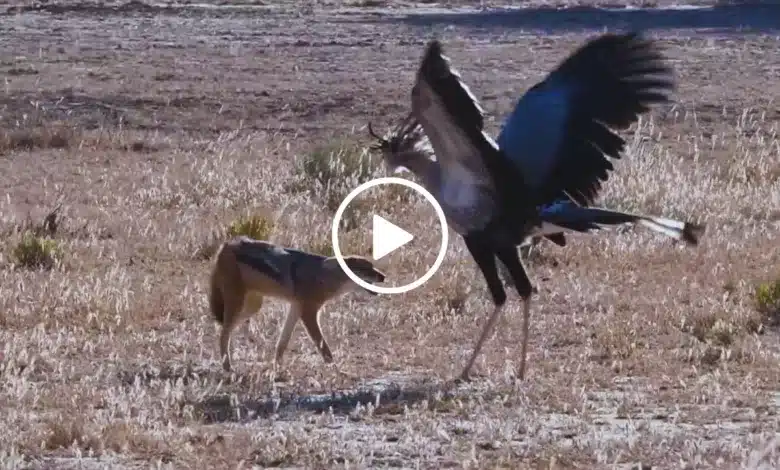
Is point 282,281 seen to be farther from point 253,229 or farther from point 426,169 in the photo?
point 253,229

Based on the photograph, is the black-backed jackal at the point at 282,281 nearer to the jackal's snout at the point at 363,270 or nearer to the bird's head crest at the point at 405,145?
the jackal's snout at the point at 363,270

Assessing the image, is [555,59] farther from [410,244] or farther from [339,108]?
[410,244]

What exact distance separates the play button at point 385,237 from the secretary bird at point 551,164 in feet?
9.05

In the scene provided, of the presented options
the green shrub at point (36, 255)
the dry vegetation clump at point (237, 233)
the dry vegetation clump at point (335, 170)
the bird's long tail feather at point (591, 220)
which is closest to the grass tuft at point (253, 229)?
the dry vegetation clump at point (237, 233)

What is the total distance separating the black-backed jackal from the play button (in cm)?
272

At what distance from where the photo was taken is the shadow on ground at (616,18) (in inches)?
1238

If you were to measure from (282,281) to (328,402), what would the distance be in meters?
0.89

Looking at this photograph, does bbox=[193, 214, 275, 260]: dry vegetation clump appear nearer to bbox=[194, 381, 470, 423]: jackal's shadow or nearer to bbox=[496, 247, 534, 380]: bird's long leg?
bbox=[496, 247, 534, 380]: bird's long leg

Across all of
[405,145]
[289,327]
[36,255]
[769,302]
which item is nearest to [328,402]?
[289,327]

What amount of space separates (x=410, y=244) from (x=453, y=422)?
4.59 metres

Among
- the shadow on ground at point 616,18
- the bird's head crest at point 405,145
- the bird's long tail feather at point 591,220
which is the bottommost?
the shadow on ground at point 616,18

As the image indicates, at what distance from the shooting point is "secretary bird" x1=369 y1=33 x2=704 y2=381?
8367mm

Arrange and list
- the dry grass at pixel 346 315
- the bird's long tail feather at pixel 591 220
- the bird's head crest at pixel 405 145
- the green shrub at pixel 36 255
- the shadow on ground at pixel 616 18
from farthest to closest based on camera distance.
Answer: the shadow on ground at pixel 616 18 → the green shrub at pixel 36 255 → the bird's head crest at pixel 405 145 → the bird's long tail feather at pixel 591 220 → the dry grass at pixel 346 315

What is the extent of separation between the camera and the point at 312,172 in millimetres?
14477
